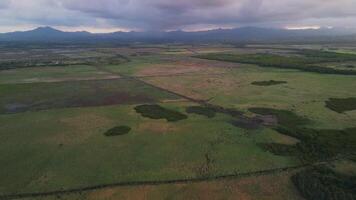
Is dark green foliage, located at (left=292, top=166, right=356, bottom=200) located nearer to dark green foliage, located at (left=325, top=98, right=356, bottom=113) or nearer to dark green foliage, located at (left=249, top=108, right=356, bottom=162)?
dark green foliage, located at (left=249, top=108, right=356, bottom=162)

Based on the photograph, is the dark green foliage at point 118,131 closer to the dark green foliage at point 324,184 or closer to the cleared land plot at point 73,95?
the cleared land plot at point 73,95

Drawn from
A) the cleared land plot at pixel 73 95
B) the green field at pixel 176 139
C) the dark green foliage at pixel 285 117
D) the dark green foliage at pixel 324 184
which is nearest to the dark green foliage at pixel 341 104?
the green field at pixel 176 139

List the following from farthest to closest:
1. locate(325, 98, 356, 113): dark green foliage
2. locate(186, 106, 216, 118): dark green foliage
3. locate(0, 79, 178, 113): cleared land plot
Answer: locate(0, 79, 178, 113): cleared land plot, locate(325, 98, 356, 113): dark green foliage, locate(186, 106, 216, 118): dark green foliage

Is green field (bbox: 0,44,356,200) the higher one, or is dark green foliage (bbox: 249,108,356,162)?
dark green foliage (bbox: 249,108,356,162)

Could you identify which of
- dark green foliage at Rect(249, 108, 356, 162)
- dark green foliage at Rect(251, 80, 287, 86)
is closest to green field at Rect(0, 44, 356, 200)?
dark green foliage at Rect(249, 108, 356, 162)

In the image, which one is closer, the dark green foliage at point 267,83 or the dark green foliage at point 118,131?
the dark green foliage at point 118,131
